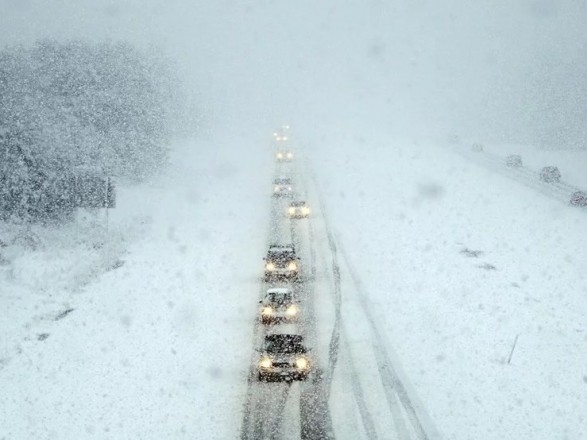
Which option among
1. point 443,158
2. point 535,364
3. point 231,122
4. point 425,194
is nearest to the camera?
point 535,364

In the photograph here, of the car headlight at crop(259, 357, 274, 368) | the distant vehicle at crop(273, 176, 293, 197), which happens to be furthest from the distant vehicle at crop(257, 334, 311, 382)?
the distant vehicle at crop(273, 176, 293, 197)

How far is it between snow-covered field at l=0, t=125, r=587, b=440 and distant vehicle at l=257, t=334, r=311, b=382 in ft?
3.40

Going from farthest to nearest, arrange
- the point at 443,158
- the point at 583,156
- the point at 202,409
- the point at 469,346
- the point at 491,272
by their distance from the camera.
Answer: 1. the point at 583,156
2. the point at 443,158
3. the point at 491,272
4. the point at 469,346
5. the point at 202,409

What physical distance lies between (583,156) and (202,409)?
214 ft

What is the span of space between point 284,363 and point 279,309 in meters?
3.95

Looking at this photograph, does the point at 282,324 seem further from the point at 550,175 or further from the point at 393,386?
the point at 550,175

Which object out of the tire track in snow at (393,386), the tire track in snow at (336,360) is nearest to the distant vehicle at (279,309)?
the tire track in snow at (336,360)

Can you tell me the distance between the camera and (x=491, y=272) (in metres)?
24.0

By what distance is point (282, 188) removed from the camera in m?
39.2

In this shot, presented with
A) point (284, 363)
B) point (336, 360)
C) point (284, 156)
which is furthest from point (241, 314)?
point (284, 156)

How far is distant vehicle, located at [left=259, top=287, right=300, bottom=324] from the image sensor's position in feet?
58.9

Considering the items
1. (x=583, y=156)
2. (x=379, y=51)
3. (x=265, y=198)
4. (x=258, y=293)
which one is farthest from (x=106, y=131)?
(x=379, y=51)

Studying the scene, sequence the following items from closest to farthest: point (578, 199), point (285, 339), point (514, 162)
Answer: point (285, 339)
point (578, 199)
point (514, 162)

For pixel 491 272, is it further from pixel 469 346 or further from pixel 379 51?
pixel 379 51
